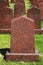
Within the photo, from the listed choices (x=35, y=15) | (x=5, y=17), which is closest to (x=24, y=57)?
(x=35, y=15)

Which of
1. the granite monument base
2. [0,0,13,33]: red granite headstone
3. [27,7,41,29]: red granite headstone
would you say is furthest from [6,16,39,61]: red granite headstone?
[0,0,13,33]: red granite headstone

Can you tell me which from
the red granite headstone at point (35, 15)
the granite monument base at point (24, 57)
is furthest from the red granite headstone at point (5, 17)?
the granite monument base at point (24, 57)

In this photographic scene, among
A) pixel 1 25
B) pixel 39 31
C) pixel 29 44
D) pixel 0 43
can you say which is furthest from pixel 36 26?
pixel 29 44

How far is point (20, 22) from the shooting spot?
32.2ft

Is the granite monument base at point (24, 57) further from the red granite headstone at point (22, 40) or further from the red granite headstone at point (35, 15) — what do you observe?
the red granite headstone at point (35, 15)

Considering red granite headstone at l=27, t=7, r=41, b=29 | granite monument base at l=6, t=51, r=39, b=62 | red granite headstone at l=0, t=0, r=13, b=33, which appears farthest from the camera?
red granite headstone at l=0, t=0, r=13, b=33

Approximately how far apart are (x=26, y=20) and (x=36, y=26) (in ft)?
14.4

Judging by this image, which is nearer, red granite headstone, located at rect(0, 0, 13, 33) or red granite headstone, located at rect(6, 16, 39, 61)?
red granite headstone, located at rect(6, 16, 39, 61)

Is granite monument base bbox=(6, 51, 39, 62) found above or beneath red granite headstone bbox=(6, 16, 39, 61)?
beneath

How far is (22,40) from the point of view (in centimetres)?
986

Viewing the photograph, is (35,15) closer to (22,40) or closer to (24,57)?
(22,40)

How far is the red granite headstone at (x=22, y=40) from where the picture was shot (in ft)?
32.2

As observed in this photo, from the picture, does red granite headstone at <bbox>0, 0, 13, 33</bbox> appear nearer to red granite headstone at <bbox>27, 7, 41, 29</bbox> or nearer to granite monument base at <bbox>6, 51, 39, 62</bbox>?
red granite headstone at <bbox>27, 7, 41, 29</bbox>

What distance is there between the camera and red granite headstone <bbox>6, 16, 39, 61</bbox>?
32.2 ft
